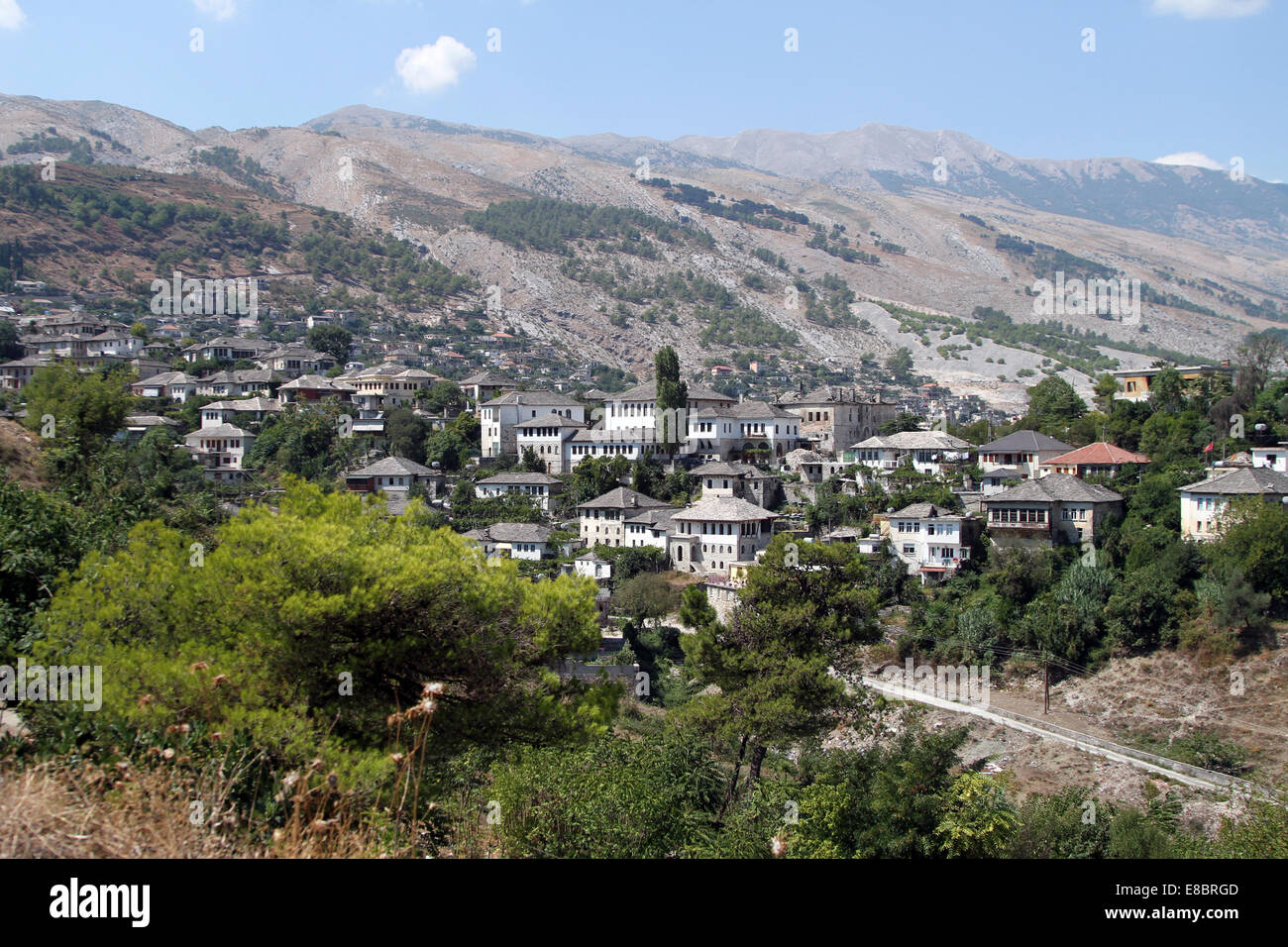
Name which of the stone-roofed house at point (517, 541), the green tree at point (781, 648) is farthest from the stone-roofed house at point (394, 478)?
the green tree at point (781, 648)

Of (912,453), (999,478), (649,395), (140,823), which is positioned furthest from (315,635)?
(649,395)

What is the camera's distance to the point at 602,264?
13875 cm

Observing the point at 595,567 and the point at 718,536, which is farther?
the point at 718,536

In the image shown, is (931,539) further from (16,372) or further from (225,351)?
(16,372)

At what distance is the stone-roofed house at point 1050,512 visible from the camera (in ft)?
120

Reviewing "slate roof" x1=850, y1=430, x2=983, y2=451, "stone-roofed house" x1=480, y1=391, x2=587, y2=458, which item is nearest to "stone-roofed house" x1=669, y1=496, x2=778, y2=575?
"slate roof" x1=850, y1=430, x2=983, y2=451

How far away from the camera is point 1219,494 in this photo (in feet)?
114

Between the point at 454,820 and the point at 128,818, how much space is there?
540 centimetres

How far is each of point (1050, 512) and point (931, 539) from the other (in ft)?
14.1

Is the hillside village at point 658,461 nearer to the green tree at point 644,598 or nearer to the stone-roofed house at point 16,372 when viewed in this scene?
the stone-roofed house at point 16,372

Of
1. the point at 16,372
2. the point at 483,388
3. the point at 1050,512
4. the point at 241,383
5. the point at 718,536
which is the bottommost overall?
the point at 718,536

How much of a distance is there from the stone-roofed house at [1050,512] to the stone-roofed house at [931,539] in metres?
1.18
